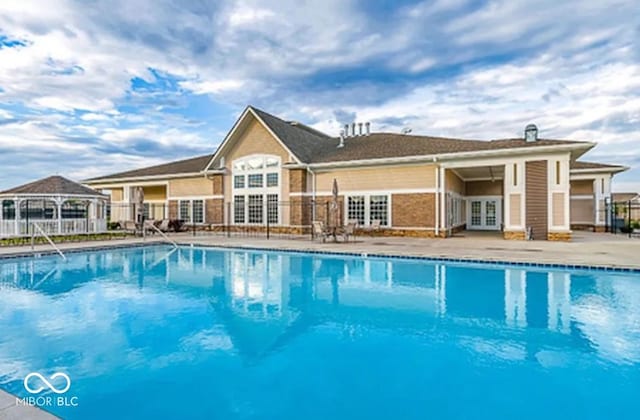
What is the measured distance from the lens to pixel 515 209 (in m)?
16.3

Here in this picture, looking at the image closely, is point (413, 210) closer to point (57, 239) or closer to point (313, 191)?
point (313, 191)

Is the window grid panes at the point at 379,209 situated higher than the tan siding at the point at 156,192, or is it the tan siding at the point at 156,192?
the tan siding at the point at 156,192

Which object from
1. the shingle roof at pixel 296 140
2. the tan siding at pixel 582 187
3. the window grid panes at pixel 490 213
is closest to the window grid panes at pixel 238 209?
the shingle roof at pixel 296 140

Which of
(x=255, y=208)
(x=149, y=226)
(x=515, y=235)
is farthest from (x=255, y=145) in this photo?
(x=515, y=235)

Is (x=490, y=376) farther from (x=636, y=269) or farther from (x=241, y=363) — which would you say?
(x=636, y=269)

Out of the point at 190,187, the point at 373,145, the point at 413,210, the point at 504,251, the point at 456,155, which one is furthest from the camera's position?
the point at 190,187

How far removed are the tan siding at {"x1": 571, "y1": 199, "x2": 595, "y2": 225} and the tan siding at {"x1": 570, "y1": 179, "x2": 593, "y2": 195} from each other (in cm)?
53

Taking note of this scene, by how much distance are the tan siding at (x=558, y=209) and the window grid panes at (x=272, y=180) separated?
45.4ft

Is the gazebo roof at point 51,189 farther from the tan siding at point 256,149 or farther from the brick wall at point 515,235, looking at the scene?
the brick wall at point 515,235

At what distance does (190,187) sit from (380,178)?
12830 mm

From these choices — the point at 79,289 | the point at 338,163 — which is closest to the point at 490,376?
the point at 79,289

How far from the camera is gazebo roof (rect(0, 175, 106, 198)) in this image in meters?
19.8

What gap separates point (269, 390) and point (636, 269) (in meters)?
10.0

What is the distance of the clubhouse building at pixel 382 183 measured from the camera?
16.1 metres
